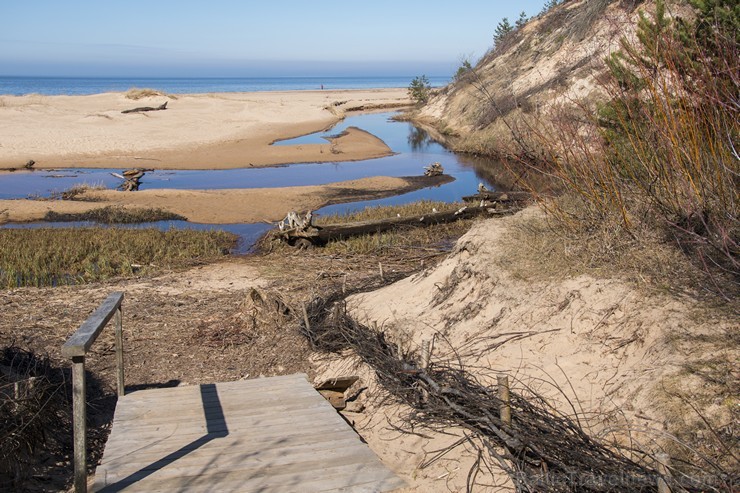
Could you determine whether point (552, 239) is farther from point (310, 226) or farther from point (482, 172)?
point (482, 172)

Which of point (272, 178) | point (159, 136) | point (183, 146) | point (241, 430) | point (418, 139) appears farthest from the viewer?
point (418, 139)

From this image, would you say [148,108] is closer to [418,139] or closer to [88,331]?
[418,139]

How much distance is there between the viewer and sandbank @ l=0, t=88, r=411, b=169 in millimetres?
32531

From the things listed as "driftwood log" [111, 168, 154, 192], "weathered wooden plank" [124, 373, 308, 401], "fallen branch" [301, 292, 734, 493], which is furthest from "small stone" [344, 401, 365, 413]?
"driftwood log" [111, 168, 154, 192]

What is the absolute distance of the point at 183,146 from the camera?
36.3 meters

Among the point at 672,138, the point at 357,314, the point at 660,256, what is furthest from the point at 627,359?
the point at 357,314

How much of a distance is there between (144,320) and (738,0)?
8.58 m

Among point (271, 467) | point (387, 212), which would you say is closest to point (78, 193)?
point (387, 212)

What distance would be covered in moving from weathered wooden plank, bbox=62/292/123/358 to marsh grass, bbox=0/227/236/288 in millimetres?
6908

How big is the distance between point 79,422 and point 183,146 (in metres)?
32.4

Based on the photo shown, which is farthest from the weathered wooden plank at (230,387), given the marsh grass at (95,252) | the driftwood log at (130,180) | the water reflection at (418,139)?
the water reflection at (418,139)

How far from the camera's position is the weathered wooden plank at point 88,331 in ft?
17.0

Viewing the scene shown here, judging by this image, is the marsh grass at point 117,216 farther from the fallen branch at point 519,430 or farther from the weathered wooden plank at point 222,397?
the weathered wooden plank at point 222,397

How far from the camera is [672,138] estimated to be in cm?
673
